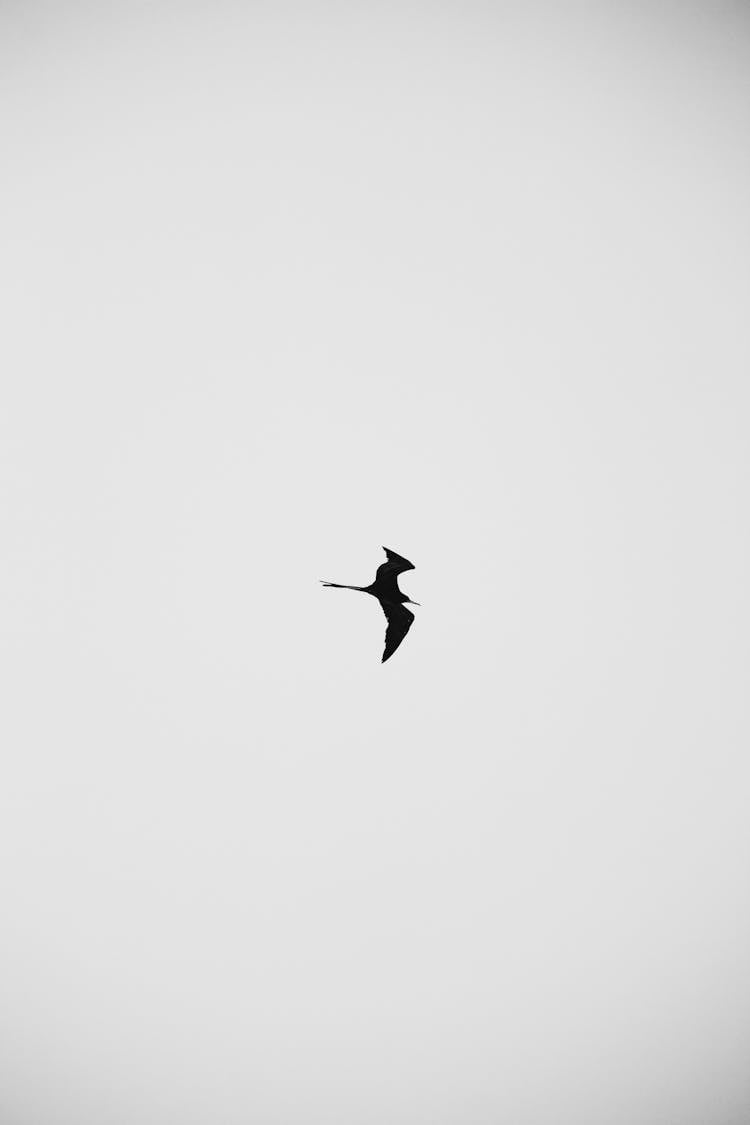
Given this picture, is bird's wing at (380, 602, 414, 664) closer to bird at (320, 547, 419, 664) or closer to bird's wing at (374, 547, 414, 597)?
bird at (320, 547, 419, 664)

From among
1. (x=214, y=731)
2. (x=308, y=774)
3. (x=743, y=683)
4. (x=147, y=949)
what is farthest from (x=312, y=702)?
(x=147, y=949)

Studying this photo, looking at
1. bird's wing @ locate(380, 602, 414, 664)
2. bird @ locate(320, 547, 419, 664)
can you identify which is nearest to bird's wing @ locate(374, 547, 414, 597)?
bird @ locate(320, 547, 419, 664)

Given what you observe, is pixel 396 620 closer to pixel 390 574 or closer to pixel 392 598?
pixel 392 598

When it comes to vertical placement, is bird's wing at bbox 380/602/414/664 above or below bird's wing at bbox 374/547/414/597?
below

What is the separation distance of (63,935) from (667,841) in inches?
1154

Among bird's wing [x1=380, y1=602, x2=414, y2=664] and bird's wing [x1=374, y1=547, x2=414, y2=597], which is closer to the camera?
bird's wing [x1=374, y1=547, x2=414, y2=597]

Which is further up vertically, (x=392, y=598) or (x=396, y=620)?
(x=392, y=598)

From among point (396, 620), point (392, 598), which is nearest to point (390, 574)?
point (392, 598)

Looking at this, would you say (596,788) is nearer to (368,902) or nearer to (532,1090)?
(368,902)

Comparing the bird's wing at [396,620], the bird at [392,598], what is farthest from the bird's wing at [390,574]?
the bird's wing at [396,620]

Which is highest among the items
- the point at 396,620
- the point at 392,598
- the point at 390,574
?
the point at 390,574

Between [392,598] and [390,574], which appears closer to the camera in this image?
[390,574]

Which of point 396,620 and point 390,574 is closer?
point 390,574

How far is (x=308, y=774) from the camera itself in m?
73.5
